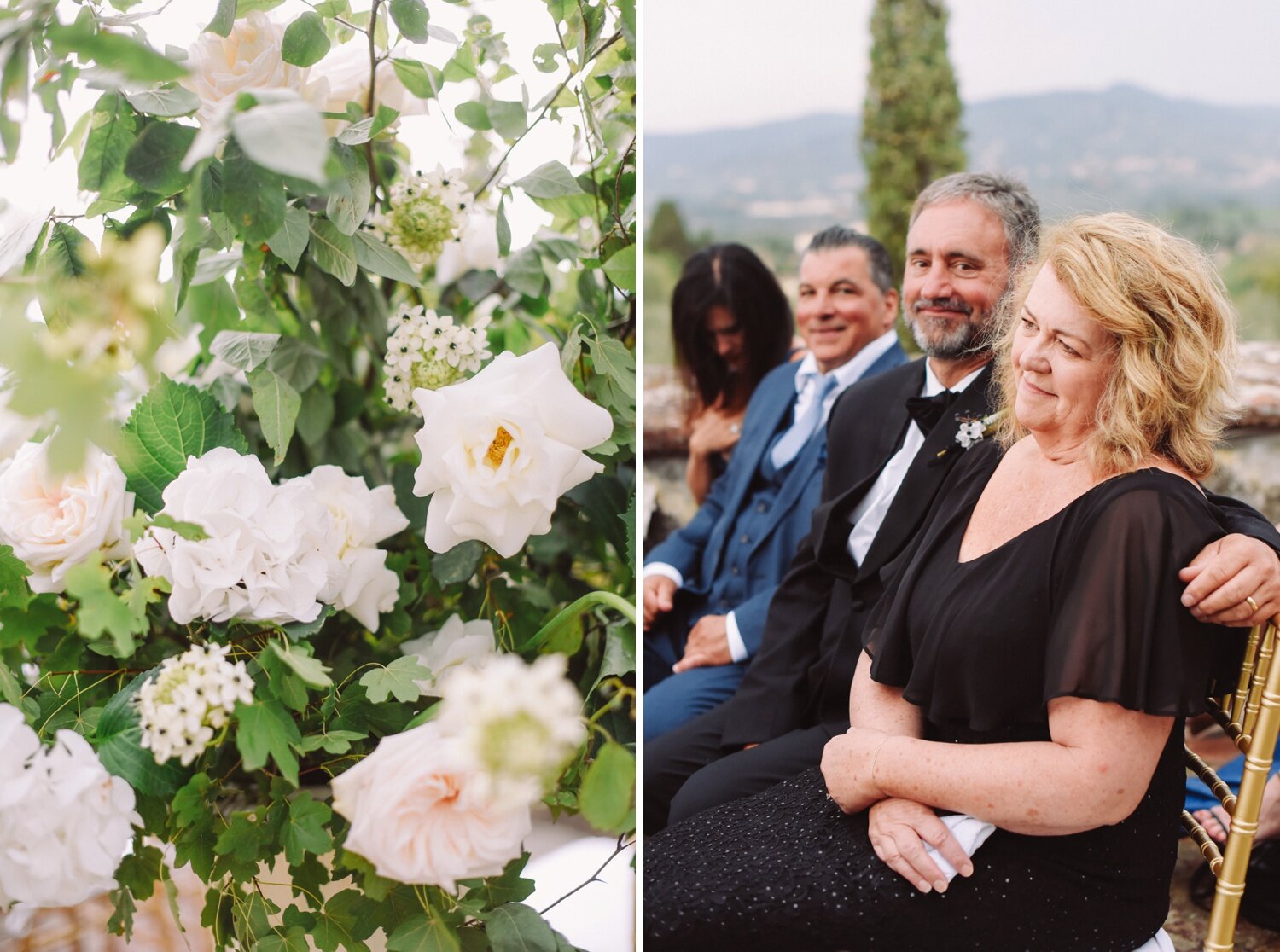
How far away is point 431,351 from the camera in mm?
1129

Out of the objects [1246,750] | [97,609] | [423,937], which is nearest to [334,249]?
[97,609]

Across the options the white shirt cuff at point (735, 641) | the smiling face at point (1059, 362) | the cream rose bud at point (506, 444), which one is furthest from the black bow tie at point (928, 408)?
the cream rose bud at point (506, 444)

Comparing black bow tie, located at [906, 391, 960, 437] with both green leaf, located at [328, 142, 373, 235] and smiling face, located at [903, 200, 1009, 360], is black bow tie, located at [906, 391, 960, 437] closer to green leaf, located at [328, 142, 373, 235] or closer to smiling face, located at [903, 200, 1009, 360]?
smiling face, located at [903, 200, 1009, 360]

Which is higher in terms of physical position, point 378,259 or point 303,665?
point 378,259

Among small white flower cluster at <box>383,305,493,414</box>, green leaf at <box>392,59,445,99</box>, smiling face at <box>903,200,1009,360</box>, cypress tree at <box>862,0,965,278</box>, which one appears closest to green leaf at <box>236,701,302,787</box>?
small white flower cluster at <box>383,305,493,414</box>

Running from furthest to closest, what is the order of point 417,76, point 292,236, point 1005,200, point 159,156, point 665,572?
1. point 665,572
2. point 1005,200
3. point 417,76
4. point 292,236
5. point 159,156

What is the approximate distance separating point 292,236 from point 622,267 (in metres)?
0.37

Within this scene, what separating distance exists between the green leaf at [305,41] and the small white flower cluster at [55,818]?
2.40 feet

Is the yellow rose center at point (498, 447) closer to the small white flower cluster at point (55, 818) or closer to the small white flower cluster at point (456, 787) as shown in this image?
the small white flower cluster at point (456, 787)

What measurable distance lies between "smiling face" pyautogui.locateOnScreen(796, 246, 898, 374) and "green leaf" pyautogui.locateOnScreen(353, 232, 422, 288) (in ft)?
2.42

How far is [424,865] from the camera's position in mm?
808

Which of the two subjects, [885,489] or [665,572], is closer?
[885,489]

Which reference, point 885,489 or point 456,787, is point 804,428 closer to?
point 885,489

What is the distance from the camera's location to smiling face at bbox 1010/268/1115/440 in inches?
43.5
